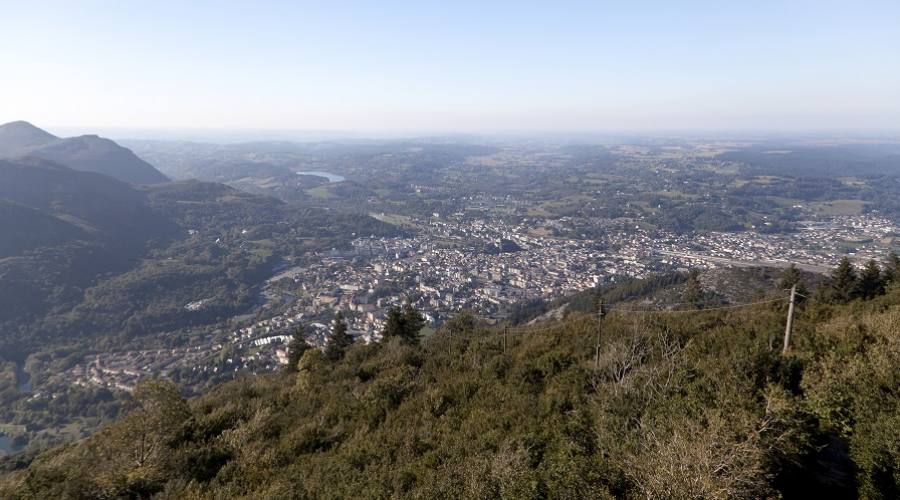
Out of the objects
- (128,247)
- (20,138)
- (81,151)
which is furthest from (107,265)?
(20,138)

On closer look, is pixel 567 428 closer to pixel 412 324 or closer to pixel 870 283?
pixel 412 324

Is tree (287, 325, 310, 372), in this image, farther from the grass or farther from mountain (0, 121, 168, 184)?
mountain (0, 121, 168, 184)

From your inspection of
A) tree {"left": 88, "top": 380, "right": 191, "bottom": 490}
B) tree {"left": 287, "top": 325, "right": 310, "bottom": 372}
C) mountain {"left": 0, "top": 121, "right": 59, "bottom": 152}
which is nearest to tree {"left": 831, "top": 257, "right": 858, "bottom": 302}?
tree {"left": 88, "top": 380, "right": 191, "bottom": 490}

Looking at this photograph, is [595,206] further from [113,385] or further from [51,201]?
[51,201]

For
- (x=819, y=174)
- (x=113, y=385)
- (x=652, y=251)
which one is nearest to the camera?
(x=113, y=385)

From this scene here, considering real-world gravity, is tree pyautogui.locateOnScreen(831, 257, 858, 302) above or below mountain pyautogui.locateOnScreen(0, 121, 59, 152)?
below

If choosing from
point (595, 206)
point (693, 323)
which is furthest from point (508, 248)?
point (693, 323)
